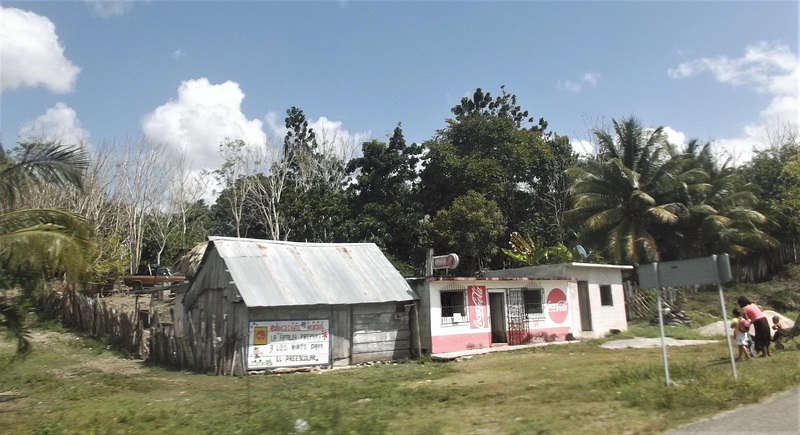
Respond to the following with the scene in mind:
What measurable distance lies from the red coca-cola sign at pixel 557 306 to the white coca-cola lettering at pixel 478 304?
3167mm

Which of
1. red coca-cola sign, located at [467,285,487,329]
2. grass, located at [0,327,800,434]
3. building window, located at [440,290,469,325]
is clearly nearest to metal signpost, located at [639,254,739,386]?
grass, located at [0,327,800,434]

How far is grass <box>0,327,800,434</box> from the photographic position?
7.14 meters

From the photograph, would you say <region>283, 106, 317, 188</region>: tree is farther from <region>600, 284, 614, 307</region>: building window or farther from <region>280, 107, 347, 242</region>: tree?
<region>600, 284, 614, 307</region>: building window


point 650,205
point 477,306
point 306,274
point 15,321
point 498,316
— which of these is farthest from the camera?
point 650,205

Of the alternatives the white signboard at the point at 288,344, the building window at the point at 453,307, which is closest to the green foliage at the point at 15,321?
the white signboard at the point at 288,344

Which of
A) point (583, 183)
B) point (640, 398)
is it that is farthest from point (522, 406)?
point (583, 183)

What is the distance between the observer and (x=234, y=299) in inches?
589

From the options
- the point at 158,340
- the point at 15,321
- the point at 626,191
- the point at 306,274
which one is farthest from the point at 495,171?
the point at 15,321

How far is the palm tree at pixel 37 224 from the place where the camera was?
1093 cm

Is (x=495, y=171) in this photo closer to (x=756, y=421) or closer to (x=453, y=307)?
(x=453, y=307)

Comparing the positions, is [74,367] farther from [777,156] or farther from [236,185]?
[777,156]

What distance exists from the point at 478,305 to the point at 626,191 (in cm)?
1330

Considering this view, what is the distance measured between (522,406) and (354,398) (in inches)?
129

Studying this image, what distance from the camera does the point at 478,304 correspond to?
18.0 metres
